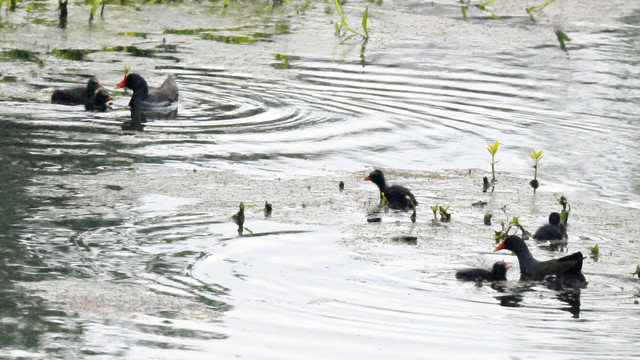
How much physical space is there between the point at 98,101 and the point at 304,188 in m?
3.91

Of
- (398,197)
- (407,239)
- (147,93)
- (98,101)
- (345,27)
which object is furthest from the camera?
(345,27)

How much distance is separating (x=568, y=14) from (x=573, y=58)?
373 centimetres

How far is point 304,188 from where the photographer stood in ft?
31.7

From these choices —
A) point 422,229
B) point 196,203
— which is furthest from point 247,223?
point 422,229

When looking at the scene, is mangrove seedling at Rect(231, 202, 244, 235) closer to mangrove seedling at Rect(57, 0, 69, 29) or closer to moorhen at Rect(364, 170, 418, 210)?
moorhen at Rect(364, 170, 418, 210)

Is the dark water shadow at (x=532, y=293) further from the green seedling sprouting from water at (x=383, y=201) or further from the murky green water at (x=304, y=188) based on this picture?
the green seedling sprouting from water at (x=383, y=201)

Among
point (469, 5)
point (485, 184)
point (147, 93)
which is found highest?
point (469, 5)

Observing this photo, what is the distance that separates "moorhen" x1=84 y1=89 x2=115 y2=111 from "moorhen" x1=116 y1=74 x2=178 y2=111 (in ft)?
1.12

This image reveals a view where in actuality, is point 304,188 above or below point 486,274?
above

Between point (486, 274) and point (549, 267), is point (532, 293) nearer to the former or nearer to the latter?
point (549, 267)

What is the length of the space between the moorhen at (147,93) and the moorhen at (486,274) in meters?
6.02

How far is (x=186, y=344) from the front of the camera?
246 inches

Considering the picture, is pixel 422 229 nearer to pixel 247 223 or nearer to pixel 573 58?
pixel 247 223

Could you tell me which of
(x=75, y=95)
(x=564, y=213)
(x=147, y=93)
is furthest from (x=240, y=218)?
(x=147, y=93)
